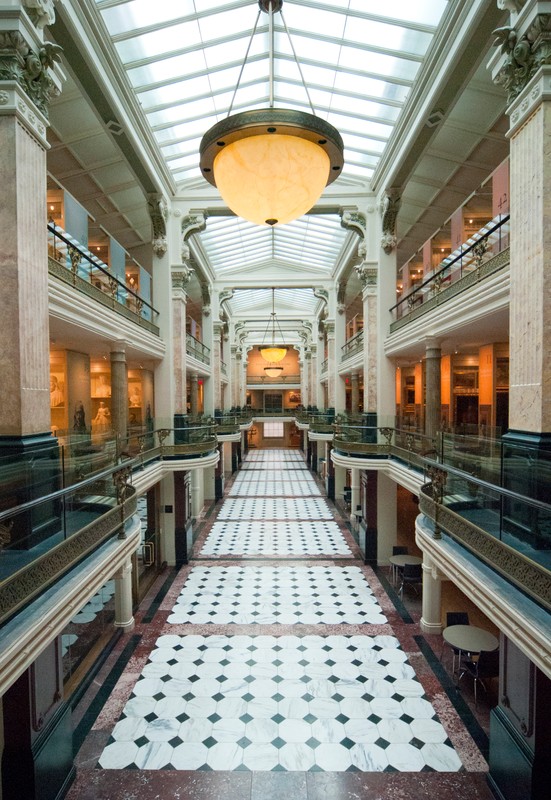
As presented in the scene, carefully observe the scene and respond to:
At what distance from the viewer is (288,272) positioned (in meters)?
19.5

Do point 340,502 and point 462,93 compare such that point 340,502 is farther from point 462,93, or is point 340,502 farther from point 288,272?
point 462,93

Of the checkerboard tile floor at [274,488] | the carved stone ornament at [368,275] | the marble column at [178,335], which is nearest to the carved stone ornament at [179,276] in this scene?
the marble column at [178,335]

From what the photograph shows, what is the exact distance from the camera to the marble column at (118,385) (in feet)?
29.1

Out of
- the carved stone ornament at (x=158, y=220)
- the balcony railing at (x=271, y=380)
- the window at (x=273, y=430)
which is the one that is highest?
the carved stone ornament at (x=158, y=220)

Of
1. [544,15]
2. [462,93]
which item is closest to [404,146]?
[462,93]

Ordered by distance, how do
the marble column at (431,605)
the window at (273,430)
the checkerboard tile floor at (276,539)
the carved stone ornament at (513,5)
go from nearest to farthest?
the carved stone ornament at (513,5) < the marble column at (431,605) < the checkerboard tile floor at (276,539) < the window at (273,430)

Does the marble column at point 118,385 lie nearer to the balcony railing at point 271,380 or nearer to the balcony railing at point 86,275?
the balcony railing at point 86,275

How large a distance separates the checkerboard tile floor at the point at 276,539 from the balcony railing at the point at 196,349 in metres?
6.03

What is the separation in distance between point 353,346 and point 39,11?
13.0 m

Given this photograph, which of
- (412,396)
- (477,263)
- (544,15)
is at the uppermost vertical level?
(544,15)

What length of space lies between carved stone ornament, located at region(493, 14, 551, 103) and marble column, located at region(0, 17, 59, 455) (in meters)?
4.89

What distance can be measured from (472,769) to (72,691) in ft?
18.0

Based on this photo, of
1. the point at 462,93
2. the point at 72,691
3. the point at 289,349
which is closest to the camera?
the point at 72,691

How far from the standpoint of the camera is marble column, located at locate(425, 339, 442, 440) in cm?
891
